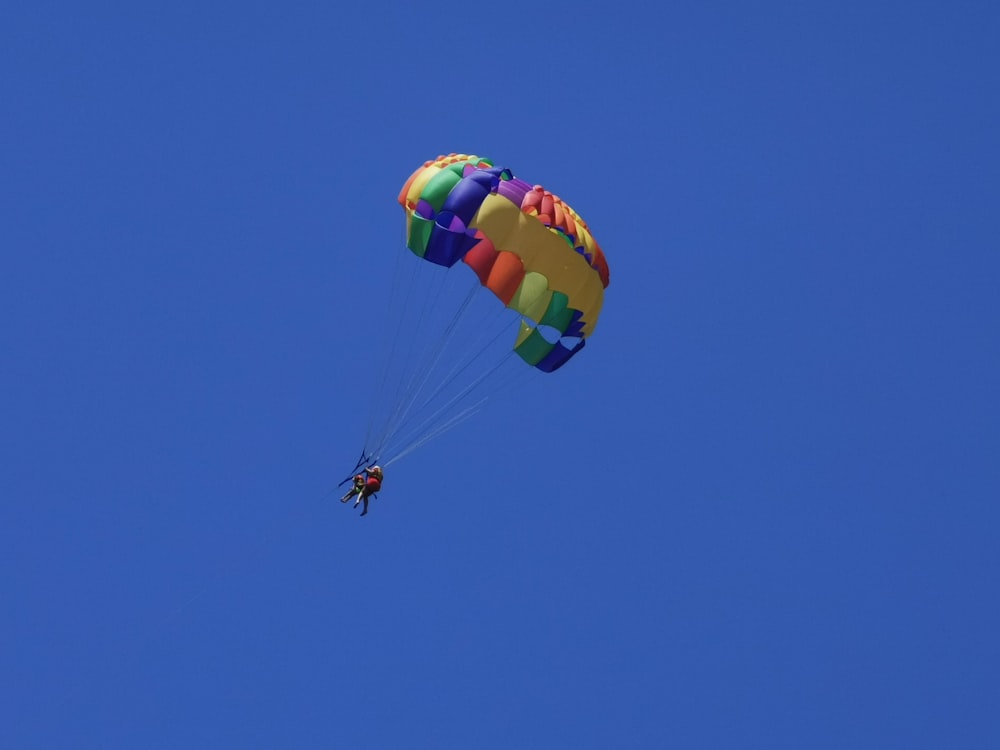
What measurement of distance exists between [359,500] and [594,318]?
505cm

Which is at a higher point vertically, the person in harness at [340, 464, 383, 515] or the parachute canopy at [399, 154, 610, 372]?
the parachute canopy at [399, 154, 610, 372]

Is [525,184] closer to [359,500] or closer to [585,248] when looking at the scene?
[585,248]

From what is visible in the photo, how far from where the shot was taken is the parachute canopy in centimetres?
2945

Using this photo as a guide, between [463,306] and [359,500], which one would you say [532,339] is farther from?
[359,500]

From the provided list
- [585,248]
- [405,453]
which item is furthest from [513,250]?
[405,453]

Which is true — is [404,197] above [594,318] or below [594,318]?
above

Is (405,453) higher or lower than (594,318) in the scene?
lower

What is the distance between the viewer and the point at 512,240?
29484 millimetres

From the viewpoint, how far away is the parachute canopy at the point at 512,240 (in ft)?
96.6

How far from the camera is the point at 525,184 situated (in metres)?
30.1

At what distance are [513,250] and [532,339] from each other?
6.03ft

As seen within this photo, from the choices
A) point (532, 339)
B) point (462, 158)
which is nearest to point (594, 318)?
point (532, 339)

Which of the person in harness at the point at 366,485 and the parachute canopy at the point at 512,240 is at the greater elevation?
the parachute canopy at the point at 512,240

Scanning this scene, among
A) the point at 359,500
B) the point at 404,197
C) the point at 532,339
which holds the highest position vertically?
the point at 404,197
